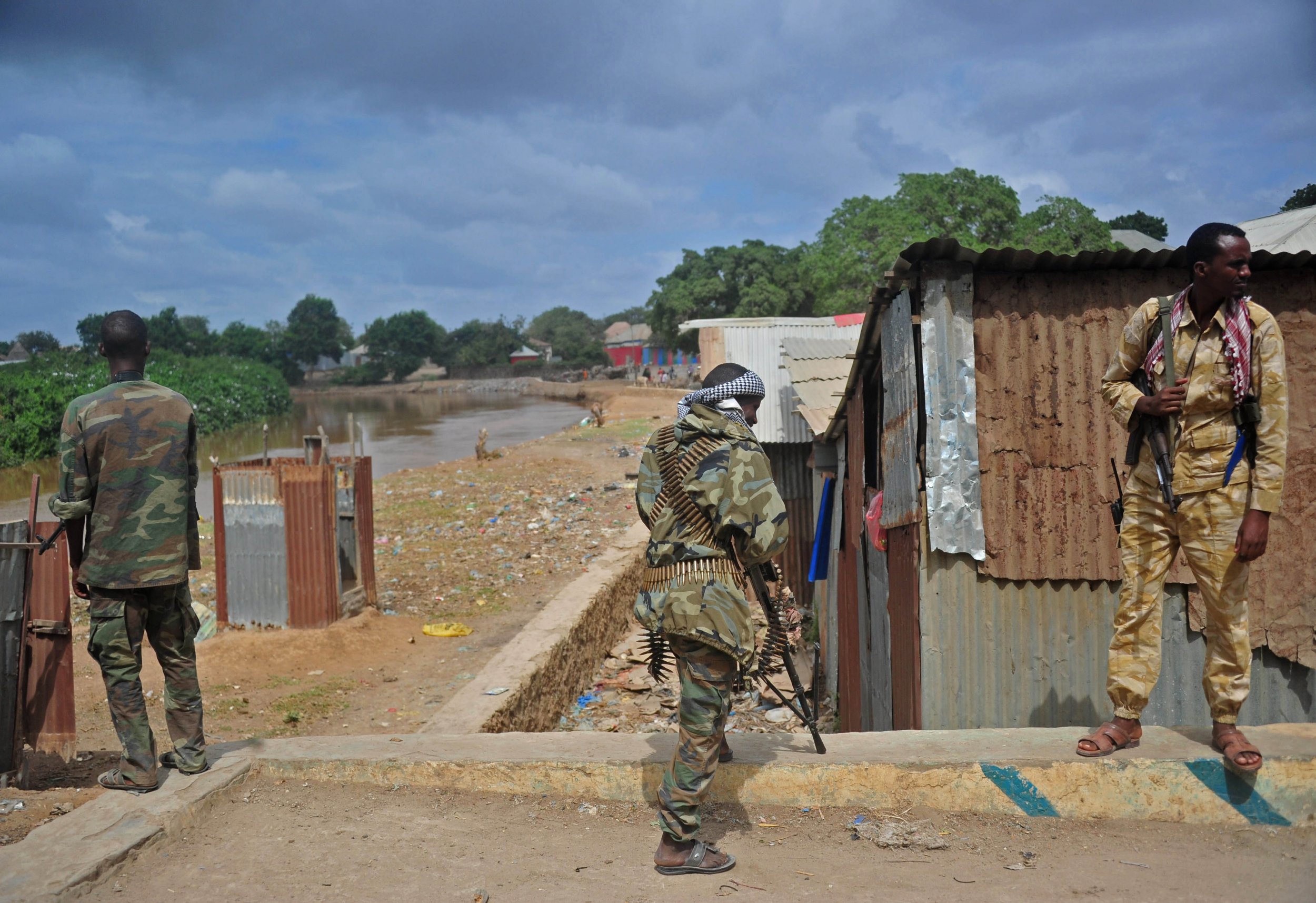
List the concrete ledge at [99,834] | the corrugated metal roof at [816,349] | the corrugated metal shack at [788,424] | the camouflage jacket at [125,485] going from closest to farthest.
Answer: the concrete ledge at [99,834], the camouflage jacket at [125,485], the corrugated metal roof at [816,349], the corrugated metal shack at [788,424]

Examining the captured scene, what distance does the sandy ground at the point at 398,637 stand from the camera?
592cm

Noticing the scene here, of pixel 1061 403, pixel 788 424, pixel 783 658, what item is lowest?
pixel 783 658

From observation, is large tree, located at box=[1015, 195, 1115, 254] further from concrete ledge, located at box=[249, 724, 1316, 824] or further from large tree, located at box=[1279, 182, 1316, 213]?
concrete ledge, located at box=[249, 724, 1316, 824]

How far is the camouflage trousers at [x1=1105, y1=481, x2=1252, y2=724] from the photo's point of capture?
9.78 feet

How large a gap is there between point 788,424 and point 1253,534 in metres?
9.38

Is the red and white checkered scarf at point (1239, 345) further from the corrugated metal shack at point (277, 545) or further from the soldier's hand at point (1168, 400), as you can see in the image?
A: the corrugated metal shack at point (277, 545)

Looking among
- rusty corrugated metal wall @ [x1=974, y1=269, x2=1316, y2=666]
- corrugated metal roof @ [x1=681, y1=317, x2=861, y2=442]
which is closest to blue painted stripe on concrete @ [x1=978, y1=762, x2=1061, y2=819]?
rusty corrugated metal wall @ [x1=974, y1=269, x2=1316, y2=666]

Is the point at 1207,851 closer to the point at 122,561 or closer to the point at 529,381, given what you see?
the point at 122,561

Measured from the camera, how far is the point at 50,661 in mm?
3889

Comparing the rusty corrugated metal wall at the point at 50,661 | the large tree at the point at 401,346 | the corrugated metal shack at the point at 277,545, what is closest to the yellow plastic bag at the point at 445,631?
the corrugated metal shack at the point at 277,545

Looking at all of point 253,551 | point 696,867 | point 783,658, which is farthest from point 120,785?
point 253,551

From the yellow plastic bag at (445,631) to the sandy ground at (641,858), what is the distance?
4.91 metres

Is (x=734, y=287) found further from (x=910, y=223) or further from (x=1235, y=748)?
(x=1235, y=748)

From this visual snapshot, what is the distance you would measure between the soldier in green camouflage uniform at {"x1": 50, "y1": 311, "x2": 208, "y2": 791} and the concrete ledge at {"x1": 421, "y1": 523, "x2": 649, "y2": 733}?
1.86 m
